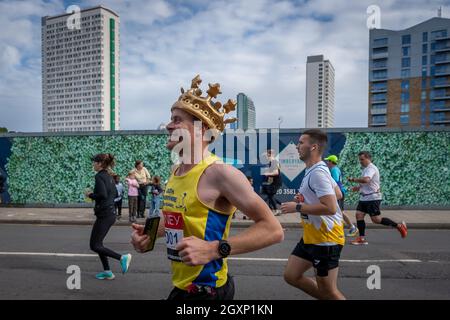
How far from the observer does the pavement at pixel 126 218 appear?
1007 cm

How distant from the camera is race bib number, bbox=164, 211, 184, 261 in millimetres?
2100

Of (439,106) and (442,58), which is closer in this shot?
(442,58)

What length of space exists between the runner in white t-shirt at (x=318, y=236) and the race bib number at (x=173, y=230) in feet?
5.47

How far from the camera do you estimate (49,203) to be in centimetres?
1384

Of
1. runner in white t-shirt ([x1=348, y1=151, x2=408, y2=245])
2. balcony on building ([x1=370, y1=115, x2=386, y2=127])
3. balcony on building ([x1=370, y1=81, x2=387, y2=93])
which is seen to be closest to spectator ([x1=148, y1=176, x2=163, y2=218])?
runner in white t-shirt ([x1=348, y1=151, x2=408, y2=245])

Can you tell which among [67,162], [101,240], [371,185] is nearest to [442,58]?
[67,162]

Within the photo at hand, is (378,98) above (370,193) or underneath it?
above

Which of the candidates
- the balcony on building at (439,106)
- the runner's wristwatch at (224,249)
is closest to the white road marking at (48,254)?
the runner's wristwatch at (224,249)

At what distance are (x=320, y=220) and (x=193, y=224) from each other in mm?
1892

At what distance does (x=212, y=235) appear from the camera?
2.01m

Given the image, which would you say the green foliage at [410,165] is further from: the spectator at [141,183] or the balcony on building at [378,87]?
the balcony on building at [378,87]

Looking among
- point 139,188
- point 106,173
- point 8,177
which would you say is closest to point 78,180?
point 8,177

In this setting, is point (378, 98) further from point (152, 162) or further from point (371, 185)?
point (371, 185)

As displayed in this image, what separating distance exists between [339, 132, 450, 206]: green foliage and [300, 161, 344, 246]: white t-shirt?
979 cm
